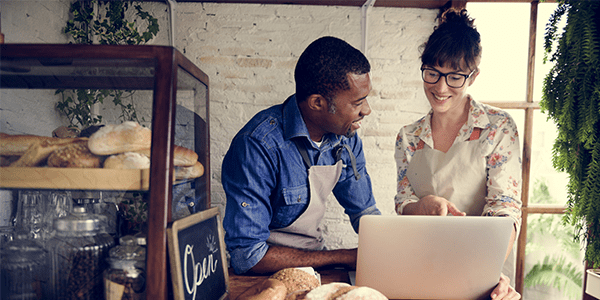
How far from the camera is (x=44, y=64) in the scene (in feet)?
2.22

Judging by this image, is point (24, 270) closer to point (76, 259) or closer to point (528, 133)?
point (76, 259)

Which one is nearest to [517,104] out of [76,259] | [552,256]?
[552,256]

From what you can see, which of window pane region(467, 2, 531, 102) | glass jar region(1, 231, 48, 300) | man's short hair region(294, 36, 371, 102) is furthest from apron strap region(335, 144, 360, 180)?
window pane region(467, 2, 531, 102)

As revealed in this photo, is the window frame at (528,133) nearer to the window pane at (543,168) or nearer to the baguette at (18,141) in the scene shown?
the window pane at (543,168)

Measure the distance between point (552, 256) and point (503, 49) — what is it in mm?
1388

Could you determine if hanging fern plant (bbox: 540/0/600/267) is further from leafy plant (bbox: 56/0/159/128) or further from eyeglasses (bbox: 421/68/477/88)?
leafy plant (bbox: 56/0/159/128)

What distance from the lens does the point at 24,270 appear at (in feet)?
2.09

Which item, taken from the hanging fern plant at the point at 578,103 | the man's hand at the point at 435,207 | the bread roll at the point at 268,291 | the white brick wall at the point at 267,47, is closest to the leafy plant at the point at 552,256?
the hanging fern plant at the point at 578,103

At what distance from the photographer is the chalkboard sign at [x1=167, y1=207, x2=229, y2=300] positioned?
2.08 ft

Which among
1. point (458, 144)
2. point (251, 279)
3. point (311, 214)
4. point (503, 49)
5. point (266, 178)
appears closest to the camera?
point (251, 279)

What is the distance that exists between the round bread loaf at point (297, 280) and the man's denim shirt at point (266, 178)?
284 mm

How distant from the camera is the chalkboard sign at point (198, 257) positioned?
2.08ft

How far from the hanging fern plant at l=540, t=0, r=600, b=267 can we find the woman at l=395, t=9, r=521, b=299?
0.91 feet

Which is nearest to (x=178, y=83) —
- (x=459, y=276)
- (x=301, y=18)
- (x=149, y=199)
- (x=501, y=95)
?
(x=149, y=199)
